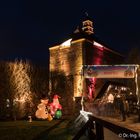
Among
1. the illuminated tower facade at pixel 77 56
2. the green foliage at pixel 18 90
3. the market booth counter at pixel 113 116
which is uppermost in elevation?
the illuminated tower facade at pixel 77 56

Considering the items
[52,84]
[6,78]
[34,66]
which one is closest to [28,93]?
[6,78]

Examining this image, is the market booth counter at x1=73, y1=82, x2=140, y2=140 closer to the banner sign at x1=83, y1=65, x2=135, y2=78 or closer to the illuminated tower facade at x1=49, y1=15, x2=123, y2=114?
the banner sign at x1=83, y1=65, x2=135, y2=78

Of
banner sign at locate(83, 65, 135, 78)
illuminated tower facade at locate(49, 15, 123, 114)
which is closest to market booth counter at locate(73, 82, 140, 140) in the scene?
banner sign at locate(83, 65, 135, 78)

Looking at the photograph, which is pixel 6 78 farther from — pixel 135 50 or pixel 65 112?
pixel 135 50

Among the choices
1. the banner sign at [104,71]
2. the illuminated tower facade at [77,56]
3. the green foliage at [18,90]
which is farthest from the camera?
the illuminated tower facade at [77,56]

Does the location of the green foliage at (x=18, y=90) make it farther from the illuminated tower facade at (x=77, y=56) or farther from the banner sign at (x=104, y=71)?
the illuminated tower facade at (x=77, y=56)

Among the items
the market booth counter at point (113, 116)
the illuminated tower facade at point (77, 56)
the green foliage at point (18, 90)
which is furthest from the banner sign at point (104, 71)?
the illuminated tower facade at point (77, 56)

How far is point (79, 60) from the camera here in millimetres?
68812

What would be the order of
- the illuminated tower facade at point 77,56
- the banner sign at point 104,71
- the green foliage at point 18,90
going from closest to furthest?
the banner sign at point 104,71, the green foliage at point 18,90, the illuminated tower facade at point 77,56

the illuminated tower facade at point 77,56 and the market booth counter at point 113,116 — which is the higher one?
the illuminated tower facade at point 77,56

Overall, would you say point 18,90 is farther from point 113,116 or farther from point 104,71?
point 113,116

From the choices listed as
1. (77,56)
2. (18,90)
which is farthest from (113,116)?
(77,56)

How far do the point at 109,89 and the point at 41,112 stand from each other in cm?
1692

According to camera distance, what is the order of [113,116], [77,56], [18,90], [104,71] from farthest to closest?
[77,56], [18,90], [104,71], [113,116]
